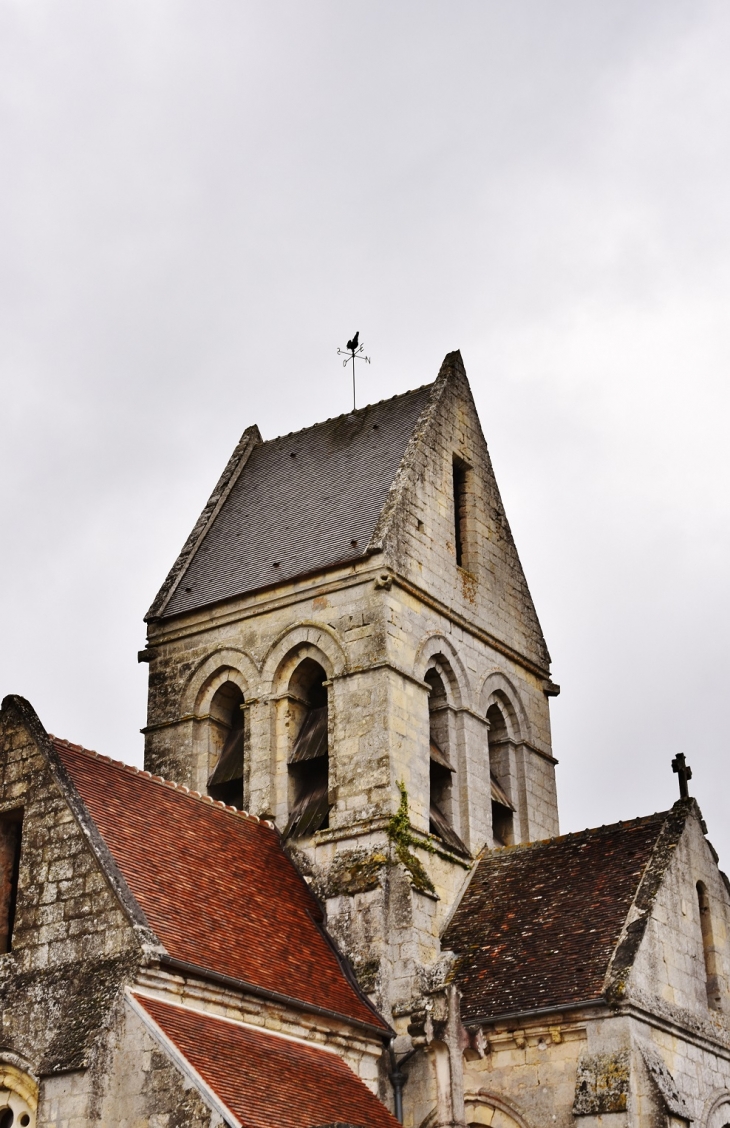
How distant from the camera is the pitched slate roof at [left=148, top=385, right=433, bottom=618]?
862 inches

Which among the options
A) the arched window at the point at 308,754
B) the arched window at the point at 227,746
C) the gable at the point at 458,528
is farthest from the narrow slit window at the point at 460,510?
the arched window at the point at 227,746

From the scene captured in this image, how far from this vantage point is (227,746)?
72.1 feet

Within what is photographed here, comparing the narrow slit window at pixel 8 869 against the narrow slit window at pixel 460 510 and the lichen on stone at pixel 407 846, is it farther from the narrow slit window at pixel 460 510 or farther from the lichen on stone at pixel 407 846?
the narrow slit window at pixel 460 510

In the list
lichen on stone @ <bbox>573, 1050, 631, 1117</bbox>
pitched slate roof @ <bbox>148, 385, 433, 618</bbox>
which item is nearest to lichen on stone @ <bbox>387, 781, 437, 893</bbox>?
lichen on stone @ <bbox>573, 1050, 631, 1117</bbox>

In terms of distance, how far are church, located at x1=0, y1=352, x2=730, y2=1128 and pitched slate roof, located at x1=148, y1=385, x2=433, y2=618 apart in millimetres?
59

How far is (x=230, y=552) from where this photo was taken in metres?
23.4

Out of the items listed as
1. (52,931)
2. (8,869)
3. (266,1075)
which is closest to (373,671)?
(8,869)

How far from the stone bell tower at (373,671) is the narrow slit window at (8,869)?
4.32 m

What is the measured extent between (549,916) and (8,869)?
6.43 m

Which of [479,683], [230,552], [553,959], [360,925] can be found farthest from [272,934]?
[230,552]

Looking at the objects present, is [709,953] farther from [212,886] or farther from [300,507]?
[300,507]

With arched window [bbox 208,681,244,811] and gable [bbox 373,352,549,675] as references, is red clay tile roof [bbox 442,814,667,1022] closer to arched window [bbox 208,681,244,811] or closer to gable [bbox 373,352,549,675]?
arched window [bbox 208,681,244,811]

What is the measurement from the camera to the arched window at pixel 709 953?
18453mm

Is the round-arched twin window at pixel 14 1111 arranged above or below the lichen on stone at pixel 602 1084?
below
